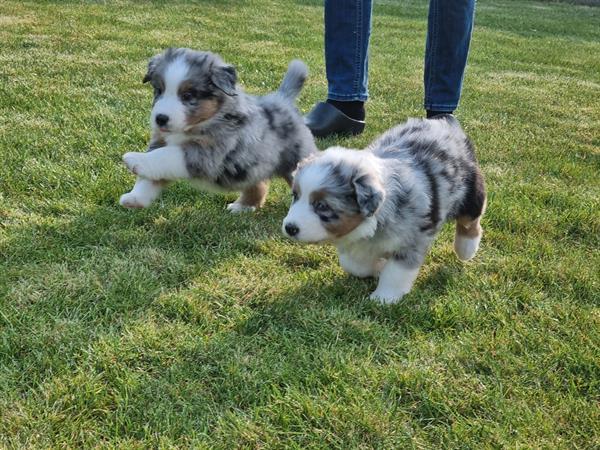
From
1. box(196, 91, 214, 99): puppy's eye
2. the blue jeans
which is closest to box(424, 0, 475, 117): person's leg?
the blue jeans

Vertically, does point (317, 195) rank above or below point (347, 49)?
below

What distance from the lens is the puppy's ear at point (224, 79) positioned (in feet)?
12.0

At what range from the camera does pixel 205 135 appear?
3758 millimetres

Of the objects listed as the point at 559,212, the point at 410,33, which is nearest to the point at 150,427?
the point at 559,212

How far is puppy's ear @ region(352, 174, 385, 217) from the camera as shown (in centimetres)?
280

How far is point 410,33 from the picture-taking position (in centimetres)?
1338

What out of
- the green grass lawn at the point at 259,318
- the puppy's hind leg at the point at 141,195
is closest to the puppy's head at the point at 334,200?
the green grass lawn at the point at 259,318

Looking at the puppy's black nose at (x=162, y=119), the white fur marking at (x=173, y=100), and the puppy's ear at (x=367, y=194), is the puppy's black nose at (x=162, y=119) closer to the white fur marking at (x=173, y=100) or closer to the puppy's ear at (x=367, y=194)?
the white fur marking at (x=173, y=100)

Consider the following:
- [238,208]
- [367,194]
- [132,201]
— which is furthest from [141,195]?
[367,194]

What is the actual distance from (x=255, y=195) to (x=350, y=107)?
188cm

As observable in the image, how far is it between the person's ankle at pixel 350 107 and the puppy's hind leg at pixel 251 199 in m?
1.72

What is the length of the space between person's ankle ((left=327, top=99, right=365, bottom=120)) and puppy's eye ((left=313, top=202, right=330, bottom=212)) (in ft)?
9.39

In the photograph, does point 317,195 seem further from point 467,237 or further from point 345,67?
point 345,67

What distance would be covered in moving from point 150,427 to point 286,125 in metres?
2.47
